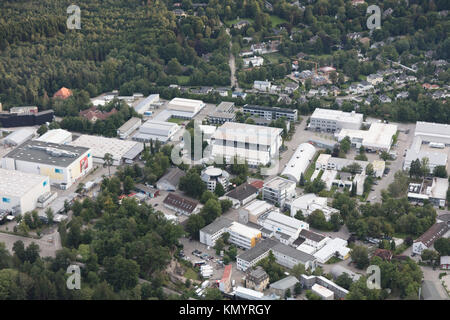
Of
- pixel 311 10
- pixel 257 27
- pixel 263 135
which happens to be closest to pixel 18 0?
pixel 257 27

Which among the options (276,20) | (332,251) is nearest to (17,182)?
(332,251)

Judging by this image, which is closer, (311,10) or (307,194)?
(307,194)

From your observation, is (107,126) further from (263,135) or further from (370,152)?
(370,152)

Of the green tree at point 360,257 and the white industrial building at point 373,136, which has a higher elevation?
the white industrial building at point 373,136

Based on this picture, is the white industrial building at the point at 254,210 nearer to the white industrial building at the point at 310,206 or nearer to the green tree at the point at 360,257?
the white industrial building at the point at 310,206

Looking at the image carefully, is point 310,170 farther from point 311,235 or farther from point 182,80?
point 182,80

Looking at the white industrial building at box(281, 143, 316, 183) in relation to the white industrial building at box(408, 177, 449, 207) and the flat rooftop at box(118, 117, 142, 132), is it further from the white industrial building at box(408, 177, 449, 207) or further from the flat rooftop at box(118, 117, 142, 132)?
the flat rooftop at box(118, 117, 142, 132)

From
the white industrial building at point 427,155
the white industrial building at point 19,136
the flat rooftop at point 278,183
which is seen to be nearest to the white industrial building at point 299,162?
the flat rooftop at point 278,183

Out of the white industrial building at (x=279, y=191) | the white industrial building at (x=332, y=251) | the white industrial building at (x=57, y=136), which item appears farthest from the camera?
the white industrial building at (x=57, y=136)
